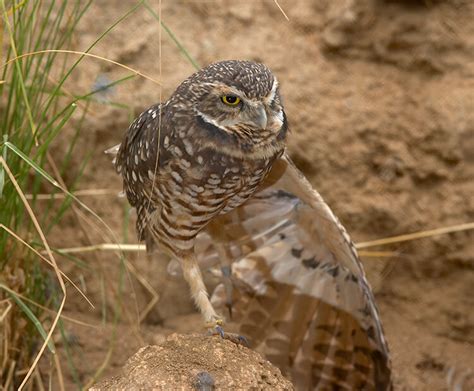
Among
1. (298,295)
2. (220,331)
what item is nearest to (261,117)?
(220,331)

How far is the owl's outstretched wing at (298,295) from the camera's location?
3.99 m

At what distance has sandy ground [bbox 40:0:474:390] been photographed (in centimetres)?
455

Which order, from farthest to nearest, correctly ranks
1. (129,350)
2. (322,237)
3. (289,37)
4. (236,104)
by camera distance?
(289,37) → (129,350) → (322,237) → (236,104)

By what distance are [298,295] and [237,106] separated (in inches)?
55.7

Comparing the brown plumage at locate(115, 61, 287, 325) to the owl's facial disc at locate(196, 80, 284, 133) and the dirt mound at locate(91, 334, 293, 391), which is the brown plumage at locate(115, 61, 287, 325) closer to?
the owl's facial disc at locate(196, 80, 284, 133)

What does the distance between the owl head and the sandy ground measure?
4.75 ft

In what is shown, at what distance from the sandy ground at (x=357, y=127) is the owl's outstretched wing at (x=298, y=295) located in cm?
54

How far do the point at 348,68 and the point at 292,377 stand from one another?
5.54 feet

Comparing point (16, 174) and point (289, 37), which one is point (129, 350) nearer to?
point (16, 174)

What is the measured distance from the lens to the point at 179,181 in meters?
3.14

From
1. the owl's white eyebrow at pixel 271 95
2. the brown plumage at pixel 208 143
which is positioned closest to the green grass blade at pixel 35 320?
the brown plumage at pixel 208 143

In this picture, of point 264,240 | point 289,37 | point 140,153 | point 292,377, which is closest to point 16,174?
point 140,153

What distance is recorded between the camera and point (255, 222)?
4074 millimetres

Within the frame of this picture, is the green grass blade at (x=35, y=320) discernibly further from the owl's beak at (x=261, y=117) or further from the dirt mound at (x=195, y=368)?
the owl's beak at (x=261, y=117)
